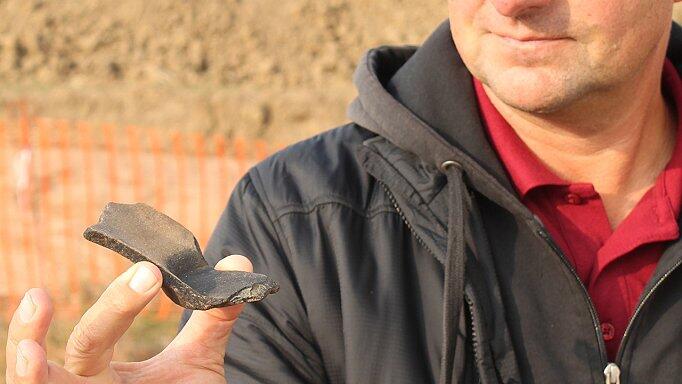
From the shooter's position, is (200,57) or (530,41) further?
(200,57)

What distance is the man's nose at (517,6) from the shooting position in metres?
2.33

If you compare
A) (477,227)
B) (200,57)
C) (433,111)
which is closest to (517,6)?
(433,111)

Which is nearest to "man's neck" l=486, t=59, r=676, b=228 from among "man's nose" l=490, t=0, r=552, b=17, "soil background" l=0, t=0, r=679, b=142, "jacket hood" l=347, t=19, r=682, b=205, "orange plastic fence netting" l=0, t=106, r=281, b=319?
"jacket hood" l=347, t=19, r=682, b=205

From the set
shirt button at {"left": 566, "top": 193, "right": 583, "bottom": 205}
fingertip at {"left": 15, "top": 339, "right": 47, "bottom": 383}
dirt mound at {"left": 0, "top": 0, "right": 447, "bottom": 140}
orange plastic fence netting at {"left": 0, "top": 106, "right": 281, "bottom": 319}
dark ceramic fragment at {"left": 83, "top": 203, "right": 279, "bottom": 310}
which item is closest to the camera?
fingertip at {"left": 15, "top": 339, "right": 47, "bottom": 383}

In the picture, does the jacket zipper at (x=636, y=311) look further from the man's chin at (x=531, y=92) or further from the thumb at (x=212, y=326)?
the thumb at (x=212, y=326)

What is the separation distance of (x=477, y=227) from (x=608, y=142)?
19.7 inches

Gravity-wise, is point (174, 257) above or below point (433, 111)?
below

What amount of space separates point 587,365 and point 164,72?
990 cm

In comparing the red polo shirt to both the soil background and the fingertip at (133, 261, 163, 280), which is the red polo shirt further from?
the soil background

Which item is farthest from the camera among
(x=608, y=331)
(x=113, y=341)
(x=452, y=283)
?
(x=608, y=331)

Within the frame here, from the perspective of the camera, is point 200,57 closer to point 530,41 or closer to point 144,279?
point 530,41

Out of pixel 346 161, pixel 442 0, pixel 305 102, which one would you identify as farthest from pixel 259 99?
pixel 346 161

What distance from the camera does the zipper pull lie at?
223 centimetres

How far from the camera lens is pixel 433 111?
8.18 ft
